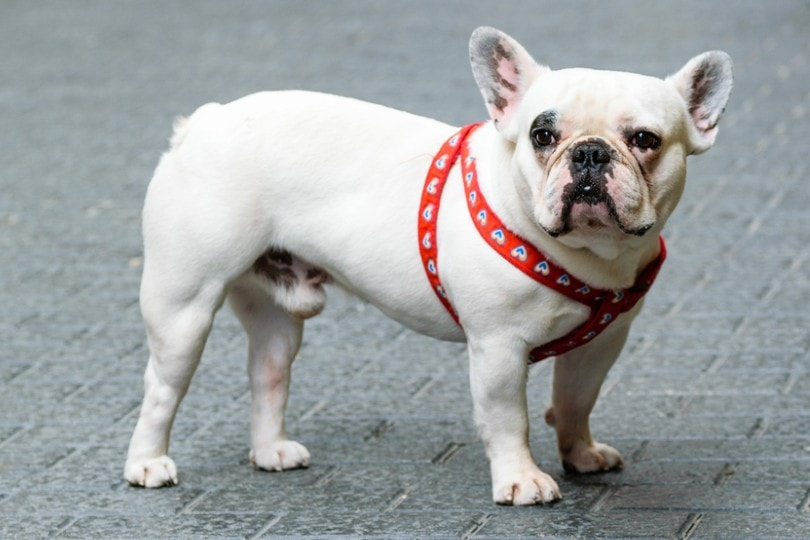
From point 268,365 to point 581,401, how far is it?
1.12m

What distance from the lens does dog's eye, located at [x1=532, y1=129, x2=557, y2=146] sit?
4559mm

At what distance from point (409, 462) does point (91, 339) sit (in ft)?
6.75

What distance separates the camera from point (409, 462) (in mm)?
5449

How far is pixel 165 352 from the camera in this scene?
17.1ft

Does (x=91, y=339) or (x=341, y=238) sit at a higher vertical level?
(x=341, y=238)

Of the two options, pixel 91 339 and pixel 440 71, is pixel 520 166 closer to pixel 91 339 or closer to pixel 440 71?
pixel 91 339

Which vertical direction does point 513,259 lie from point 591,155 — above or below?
below

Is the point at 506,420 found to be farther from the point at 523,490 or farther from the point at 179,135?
the point at 179,135

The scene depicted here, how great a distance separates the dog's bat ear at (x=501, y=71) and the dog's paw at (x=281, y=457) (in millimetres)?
1424

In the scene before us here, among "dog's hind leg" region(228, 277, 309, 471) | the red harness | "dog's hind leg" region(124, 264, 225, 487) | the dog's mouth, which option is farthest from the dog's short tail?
the dog's mouth

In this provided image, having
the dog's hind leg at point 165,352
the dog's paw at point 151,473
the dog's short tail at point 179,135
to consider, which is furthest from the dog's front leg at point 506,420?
the dog's short tail at point 179,135

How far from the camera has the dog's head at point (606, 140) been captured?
4422mm

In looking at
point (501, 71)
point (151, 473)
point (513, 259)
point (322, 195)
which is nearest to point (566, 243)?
point (513, 259)

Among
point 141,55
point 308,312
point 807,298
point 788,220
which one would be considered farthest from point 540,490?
point 141,55
